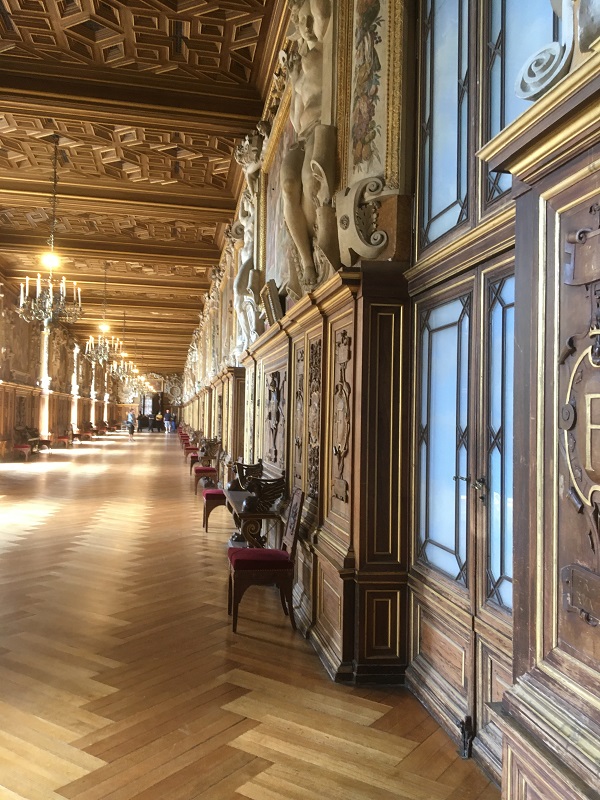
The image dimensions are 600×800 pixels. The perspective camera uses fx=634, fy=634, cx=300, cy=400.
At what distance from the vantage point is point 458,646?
116 inches

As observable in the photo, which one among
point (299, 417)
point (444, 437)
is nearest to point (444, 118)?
point (444, 437)

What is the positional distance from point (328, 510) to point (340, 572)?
0.74m

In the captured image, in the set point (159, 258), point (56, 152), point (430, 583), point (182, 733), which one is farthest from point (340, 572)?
point (159, 258)

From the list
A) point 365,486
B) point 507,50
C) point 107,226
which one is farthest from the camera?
point 107,226

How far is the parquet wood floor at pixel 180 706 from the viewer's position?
98.1 inches

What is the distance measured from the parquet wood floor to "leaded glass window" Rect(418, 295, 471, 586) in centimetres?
82

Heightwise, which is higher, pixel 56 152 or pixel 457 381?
pixel 56 152

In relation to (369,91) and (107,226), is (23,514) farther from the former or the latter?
(369,91)

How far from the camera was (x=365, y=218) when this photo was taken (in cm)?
374

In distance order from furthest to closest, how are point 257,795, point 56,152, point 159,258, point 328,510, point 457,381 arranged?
point 159,258 → point 56,152 → point 328,510 → point 457,381 → point 257,795

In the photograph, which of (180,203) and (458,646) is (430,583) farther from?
(180,203)

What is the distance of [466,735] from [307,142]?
4066mm

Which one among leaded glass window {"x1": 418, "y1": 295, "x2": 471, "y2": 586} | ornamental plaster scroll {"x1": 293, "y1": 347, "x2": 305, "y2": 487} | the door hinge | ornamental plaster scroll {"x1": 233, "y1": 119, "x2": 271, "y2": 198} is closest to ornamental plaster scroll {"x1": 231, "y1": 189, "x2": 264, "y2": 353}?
ornamental plaster scroll {"x1": 233, "y1": 119, "x2": 271, "y2": 198}

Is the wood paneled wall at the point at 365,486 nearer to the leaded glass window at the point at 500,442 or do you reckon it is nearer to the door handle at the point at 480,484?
the door handle at the point at 480,484
